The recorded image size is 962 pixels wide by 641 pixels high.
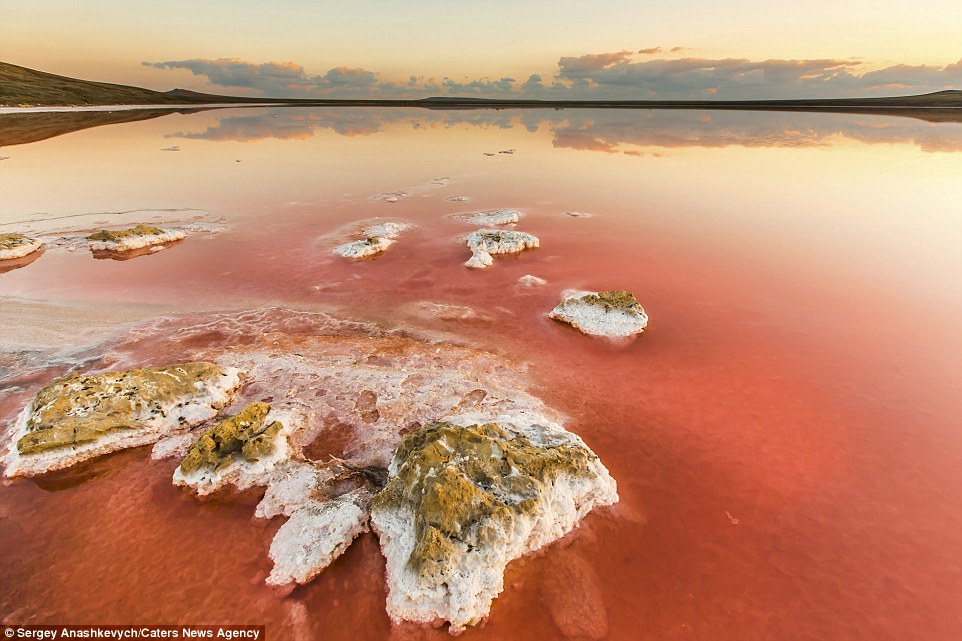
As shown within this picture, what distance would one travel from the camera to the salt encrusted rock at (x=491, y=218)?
24.9m

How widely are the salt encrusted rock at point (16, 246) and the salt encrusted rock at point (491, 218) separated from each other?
836 inches

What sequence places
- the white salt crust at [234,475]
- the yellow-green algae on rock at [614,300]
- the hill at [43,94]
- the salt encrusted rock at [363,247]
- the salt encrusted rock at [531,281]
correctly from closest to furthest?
the white salt crust at [234,475] < the yellow-green algae on rock at [614,300] < the salt encrusted rock at [531,281] < the salt encrusted rock at [363,247] < the hill at [43,94]

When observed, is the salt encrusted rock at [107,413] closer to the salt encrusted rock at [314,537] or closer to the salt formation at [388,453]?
the salt formation at [388,453]

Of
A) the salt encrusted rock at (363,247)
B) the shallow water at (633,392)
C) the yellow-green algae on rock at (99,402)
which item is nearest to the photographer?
the shallow water at (633,392)

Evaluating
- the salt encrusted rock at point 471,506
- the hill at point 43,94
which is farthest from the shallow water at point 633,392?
the hill at point 43,94

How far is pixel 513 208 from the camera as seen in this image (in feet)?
93.2

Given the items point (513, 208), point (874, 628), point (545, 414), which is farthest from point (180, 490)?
point (513, 208)

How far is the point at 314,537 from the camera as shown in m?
6.88

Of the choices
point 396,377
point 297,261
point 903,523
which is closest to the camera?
point 903,523

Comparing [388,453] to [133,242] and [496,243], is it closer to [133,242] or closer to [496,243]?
[496,243]

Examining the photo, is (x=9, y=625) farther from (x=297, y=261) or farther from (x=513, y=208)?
(x=513, y=208)

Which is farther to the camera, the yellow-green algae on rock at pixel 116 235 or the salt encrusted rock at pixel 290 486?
the yellow-green algae on rock at pixel 116 235

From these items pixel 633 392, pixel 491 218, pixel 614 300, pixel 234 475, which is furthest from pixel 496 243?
pixel 234 475

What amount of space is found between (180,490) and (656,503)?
919 cm
